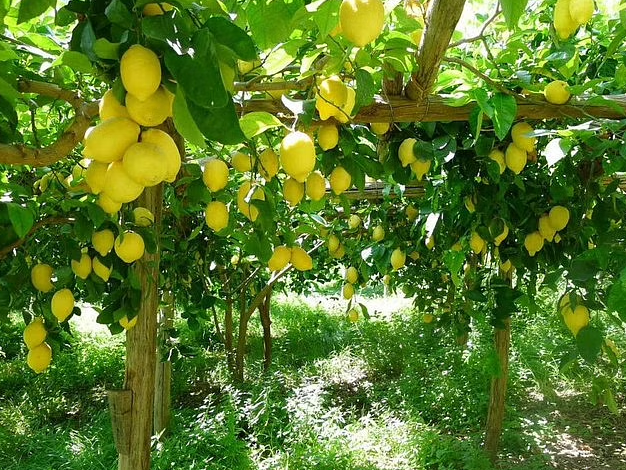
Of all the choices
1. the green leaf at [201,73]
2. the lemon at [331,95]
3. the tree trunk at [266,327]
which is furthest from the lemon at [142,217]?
the tree trunk at [266,327]

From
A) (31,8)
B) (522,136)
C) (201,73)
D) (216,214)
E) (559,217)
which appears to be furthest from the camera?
(559,217)

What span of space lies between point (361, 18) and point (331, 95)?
0.71ft

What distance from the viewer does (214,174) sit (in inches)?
48.5

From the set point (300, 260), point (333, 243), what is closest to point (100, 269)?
point (300, 260)

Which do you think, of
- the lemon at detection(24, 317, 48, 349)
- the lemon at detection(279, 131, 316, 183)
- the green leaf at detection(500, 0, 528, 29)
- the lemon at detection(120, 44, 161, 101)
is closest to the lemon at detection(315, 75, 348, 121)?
the lemon at detection(279, 131, 316, 183)

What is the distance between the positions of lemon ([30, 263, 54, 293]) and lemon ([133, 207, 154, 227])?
33 cm

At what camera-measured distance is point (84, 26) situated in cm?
59

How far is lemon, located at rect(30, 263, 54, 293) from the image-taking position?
1.48 meters

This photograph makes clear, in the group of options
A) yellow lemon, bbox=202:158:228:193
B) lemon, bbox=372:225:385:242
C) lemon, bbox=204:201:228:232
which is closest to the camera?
yellow lemon, bbox=202:158:228:193

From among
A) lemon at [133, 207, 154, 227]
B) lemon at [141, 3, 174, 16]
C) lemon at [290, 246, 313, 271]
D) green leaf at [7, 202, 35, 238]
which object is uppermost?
lemon at [133, 207, 154, 227]

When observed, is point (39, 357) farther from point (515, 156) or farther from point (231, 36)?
point (515, 156)

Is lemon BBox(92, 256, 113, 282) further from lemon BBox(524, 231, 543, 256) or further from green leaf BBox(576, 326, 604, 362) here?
lemon BBox(524, 231, 543, 256)

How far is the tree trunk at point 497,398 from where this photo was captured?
137 inches

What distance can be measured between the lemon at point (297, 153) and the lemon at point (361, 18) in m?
0.20
